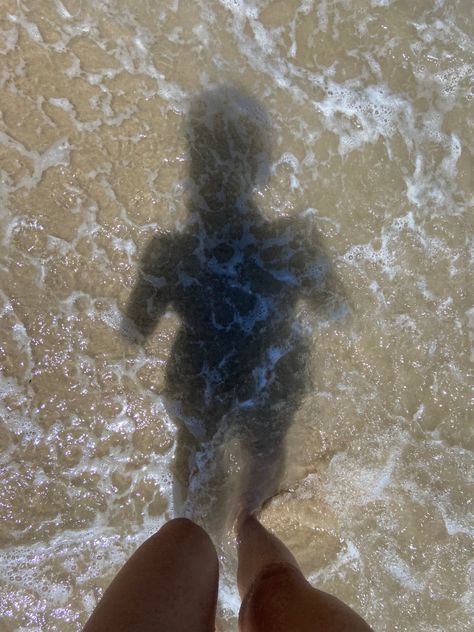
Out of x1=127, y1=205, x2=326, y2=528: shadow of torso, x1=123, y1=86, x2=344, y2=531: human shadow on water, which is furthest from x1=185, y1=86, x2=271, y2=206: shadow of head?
x1=127, y1=205, x2=326, y2=528: shadow of torso

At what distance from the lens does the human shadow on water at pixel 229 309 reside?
343 centimetres

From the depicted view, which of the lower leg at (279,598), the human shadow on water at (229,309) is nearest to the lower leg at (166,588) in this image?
the lower leg at (279,598)

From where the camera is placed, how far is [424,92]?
3.74 metres

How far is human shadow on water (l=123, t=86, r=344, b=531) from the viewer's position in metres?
3.43

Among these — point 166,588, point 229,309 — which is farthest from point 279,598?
point 229,309

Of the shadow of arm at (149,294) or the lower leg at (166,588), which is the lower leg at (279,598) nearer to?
the lower leg at (166,588)

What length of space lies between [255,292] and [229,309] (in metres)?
0.23

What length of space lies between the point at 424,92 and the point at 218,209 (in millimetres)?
1835

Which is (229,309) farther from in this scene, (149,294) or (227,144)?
(227,144)

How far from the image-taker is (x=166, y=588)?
7.07ft

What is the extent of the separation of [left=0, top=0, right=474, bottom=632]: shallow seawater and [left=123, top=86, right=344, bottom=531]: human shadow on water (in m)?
0.05

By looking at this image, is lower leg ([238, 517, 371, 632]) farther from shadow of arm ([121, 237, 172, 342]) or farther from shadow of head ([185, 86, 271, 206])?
shadow of head ([185, 86, 271, 206])

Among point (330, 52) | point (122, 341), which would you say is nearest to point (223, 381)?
point (122, 341)

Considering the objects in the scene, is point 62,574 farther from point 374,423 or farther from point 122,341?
point 374,423
